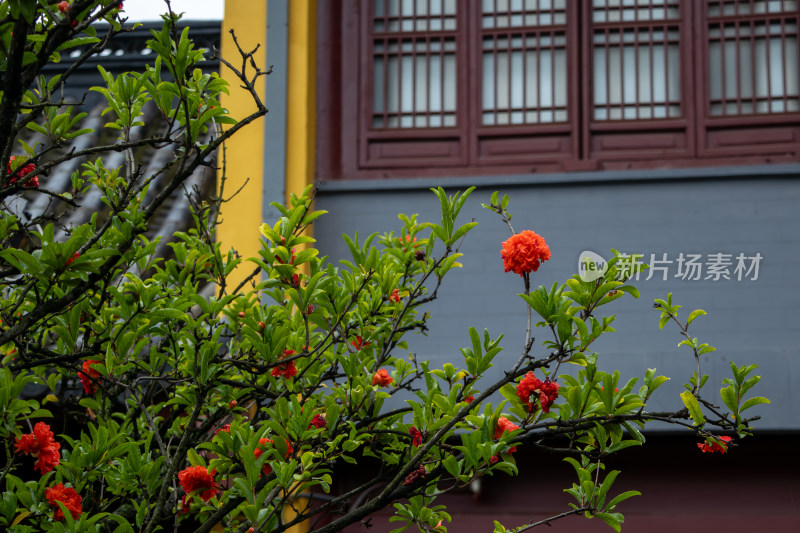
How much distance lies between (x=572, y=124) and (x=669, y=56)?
1000 millimetres

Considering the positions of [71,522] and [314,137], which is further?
[314,137]

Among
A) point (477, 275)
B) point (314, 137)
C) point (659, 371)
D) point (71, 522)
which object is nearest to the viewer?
point (71, 522)

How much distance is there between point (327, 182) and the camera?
308 inches

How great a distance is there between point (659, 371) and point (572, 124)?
2.14 meters

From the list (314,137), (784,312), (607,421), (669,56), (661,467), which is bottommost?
(661,467)

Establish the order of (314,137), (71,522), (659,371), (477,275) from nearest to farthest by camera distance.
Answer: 1. (71,522)
2. (659,371)
3. (477,275)
4. (314,137)

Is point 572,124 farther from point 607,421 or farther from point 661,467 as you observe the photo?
point 607,421

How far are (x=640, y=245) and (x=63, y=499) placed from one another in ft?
15.8

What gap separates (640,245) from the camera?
7.44 metres

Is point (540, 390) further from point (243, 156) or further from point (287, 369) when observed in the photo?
point (243, 156)

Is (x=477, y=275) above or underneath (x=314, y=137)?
underneath

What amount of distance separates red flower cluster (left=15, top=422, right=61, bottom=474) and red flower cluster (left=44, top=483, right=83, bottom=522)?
0.81 ft

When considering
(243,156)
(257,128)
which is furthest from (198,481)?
(257,128)

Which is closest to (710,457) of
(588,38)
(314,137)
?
(588,38)
